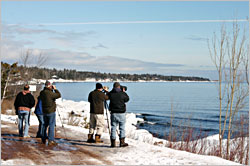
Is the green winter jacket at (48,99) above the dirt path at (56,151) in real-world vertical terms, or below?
above

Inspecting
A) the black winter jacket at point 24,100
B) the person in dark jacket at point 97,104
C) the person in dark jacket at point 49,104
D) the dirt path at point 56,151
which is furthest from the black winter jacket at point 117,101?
the black winter jacket at point 24,100

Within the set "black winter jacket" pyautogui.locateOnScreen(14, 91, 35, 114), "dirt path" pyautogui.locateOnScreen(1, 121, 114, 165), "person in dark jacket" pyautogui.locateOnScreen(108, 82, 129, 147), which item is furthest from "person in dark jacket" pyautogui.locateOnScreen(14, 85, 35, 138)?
"person in dark jacket" pyautogui.locateOnScreen(108, 82, 129, 147)

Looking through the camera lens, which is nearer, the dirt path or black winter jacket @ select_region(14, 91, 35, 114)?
the dirt path

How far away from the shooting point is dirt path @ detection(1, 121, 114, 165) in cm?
863

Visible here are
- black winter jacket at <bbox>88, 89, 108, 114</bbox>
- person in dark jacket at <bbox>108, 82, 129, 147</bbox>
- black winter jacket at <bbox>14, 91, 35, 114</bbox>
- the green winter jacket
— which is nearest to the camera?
person in dark jacket at <bbox>108, 82, 129, 147</bbox>

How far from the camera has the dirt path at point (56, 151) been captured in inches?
340

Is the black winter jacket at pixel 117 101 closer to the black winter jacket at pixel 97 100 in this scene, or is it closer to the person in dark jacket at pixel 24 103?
the black winter jacket at pixel 97 100

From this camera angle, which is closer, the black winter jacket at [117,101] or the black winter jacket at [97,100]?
the black winter jacket at [117,101]

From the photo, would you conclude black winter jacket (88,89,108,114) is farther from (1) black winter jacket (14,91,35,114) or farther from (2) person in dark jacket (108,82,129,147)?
(1) black winter jacket (14,91,35,114)

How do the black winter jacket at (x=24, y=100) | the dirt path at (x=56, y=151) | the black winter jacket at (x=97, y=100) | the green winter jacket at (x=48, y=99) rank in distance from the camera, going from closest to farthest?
the dirt path at (x=56, y=151)
the green winter jacket at (x=48, y=99)
the black winter jacket at (x=97, y=100)
the black winter jacket at (x=24, y=100)

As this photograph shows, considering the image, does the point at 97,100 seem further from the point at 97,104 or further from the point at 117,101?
the point at 117,101

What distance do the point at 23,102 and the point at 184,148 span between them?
6.32 metres

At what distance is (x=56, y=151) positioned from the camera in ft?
32.2

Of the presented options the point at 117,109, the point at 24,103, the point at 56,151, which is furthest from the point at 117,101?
the point at 24,103
